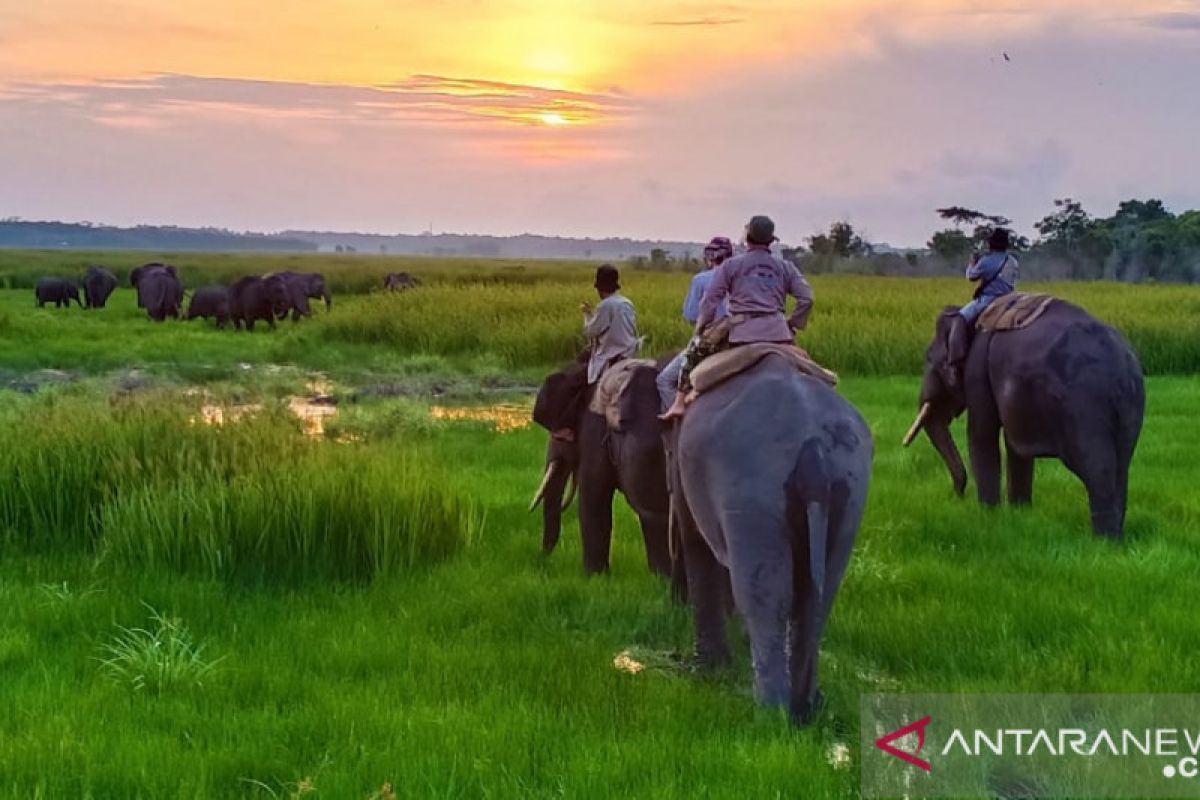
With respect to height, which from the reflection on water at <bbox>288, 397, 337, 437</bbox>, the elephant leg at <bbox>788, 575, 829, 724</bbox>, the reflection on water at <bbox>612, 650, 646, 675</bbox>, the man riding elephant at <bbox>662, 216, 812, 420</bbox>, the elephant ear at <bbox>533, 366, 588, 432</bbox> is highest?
the man riding elephant at <bbox>662, 216, 812, 420</bbox>

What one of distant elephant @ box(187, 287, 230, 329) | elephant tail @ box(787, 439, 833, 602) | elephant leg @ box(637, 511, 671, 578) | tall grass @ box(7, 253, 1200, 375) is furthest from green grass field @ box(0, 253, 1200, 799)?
distant elephant @ box(187, 287, 230, 329)

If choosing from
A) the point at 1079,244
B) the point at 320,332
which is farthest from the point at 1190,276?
the point at 320,332

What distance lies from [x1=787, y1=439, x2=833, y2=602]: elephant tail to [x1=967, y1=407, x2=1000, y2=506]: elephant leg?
5.19 meters

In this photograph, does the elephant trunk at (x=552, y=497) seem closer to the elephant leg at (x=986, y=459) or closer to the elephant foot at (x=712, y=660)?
the elephant foot at (x=712, y=660)

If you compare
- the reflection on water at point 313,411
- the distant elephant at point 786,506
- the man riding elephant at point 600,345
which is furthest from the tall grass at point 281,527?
the reflection on water at point 313,411

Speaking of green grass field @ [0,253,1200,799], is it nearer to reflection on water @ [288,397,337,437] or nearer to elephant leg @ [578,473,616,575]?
elephant leg @ [578,473,616,575]

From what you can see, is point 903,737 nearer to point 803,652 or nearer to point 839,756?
point 839,756

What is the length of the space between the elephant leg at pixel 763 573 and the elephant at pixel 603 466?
5.63 ft

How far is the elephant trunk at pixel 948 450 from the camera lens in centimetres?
992

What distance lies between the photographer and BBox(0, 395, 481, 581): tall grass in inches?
302

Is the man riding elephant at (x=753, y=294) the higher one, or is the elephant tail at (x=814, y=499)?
the man riding elephant at (x=753, y=294)

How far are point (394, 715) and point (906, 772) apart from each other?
83.4 inches

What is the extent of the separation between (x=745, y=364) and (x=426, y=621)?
2.54m

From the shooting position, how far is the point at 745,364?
5.30m
